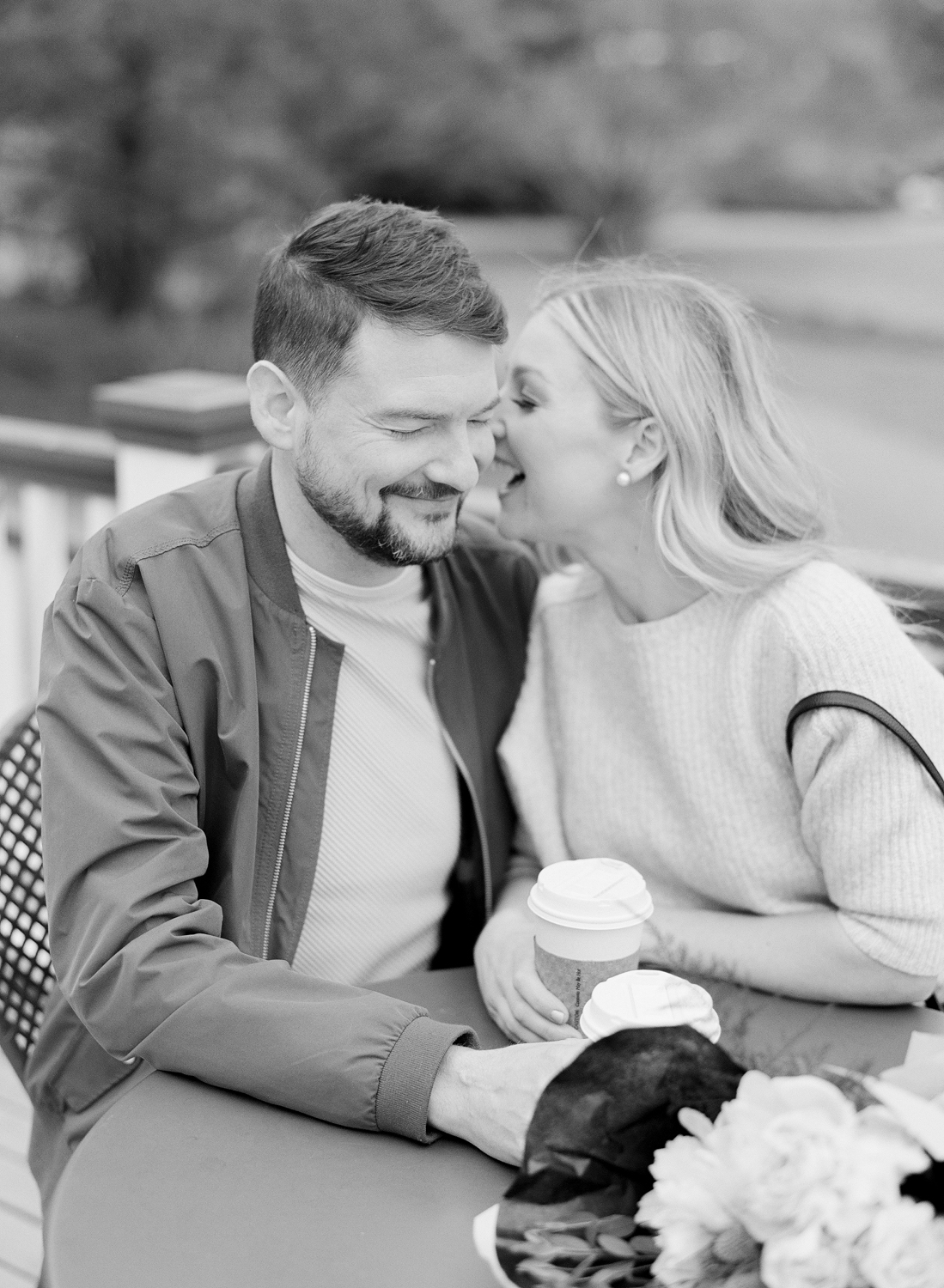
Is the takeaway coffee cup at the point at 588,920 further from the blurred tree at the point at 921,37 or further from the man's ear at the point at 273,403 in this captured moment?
the blurred tree at the point at 921,37

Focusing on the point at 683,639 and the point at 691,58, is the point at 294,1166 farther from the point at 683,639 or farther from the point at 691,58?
the point at 691,58

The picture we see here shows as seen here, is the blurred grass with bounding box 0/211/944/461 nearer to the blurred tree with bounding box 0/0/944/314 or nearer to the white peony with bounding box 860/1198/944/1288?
the blurred tree with bounding box 0/0/944/314

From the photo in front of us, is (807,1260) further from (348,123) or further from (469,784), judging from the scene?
(348,123)

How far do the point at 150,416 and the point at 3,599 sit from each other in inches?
30.7

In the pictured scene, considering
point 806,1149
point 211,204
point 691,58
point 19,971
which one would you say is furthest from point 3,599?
point 691,58

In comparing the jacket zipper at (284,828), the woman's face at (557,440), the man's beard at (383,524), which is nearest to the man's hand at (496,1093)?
the jacket zipper at (284,828)

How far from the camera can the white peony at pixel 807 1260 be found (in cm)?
83

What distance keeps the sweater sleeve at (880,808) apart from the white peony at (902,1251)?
2.68ft

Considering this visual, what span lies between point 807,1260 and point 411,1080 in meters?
0.60

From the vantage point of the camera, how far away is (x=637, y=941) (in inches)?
55.5

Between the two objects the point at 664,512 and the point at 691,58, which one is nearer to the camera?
the point at 664,512

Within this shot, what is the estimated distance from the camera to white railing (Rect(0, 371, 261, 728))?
2777mm

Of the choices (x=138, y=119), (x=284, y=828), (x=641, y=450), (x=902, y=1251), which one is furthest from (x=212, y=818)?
(x=138, y=119)

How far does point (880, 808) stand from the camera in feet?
5.35
